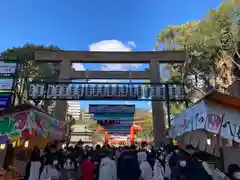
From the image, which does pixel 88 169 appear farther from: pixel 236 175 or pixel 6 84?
pixel 6 84

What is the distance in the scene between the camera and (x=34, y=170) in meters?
6.49

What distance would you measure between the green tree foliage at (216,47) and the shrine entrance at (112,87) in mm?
2109

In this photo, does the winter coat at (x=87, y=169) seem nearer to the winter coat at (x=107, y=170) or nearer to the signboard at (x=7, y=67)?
the winter coat at (x=107, y=170)

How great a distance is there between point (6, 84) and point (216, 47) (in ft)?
39.6

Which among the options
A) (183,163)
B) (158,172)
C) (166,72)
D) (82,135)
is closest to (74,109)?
(82,135)

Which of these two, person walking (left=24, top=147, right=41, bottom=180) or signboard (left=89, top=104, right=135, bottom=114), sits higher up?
signboard (left=89, top=104, right=135, bottom=114)

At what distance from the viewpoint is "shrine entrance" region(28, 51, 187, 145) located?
40.4 ft

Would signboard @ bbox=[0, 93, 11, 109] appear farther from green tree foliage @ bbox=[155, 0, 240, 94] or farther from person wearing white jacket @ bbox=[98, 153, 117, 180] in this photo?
green tree foliage @ bbox=[155, 0, 240, 94]

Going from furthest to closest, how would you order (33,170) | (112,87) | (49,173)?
(112,87) → (33,170) → (49,173)

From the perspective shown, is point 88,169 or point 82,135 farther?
point 82,135

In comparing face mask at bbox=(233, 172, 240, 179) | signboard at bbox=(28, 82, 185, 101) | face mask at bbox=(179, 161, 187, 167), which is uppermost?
signboard at bbox=(28, 82, 185, 101)

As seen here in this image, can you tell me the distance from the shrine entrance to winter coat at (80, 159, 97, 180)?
5547mm

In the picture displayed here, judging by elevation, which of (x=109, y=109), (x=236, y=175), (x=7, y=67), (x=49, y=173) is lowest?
(x=49, y=173)

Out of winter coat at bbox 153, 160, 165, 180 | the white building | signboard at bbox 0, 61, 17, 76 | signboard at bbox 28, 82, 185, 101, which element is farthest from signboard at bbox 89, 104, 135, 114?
the white building
